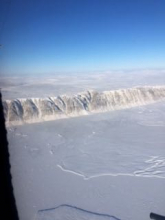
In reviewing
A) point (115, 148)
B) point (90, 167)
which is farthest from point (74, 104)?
point (90, 167)

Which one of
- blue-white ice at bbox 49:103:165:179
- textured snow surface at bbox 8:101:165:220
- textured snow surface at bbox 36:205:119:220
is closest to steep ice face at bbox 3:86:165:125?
textured snow surface at bbox 8:101:165:220

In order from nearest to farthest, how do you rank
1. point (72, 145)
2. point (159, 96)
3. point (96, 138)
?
1. point (72, 145)
2. point (96, 138)
3. point (159, 96)

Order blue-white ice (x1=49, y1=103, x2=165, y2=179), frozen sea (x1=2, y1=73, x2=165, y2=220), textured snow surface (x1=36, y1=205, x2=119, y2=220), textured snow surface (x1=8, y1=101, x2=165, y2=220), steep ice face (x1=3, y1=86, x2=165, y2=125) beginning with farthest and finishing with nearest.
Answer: steep ice face (x1=3, y1=86, x2=165, y2=125) < blue-white ice (x1=49, y1=103, x2=165, y2=179) < textured snow surface (x1=8, y1=101, x2=165, y2=220) < frozen sea (x1=2, y1=73, x2=165, y2=220) < textured snow surface (x1=36, y1=205, x2=119, y2=220)

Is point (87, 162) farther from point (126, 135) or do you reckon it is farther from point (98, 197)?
point (126, 135)

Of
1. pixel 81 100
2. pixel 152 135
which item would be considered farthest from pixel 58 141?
pixel 81 100

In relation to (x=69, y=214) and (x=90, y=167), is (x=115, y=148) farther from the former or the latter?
(x=69, y=214)

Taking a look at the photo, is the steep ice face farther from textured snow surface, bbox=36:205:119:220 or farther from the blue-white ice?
textured snow surface, bbox=36:205:119:220
